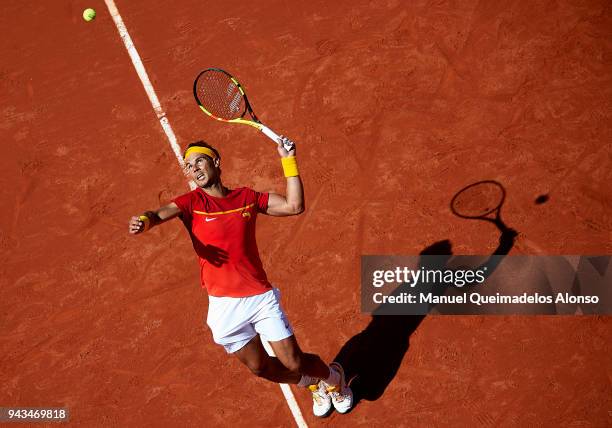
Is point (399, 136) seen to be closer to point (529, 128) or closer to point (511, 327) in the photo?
point (529, 128)

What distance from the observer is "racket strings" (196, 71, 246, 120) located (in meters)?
6.65

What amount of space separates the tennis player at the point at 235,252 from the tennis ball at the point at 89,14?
5041 mm

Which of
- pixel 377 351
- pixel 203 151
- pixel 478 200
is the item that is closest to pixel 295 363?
pixel 377 351

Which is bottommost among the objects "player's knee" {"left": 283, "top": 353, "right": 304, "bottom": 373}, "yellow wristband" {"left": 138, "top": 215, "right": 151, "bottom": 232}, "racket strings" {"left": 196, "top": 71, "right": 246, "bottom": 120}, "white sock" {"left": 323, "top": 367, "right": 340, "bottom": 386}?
"white sock" {"left": 323, "top": 367, "right": 340, "bottom": 386}

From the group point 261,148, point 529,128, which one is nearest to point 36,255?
point 261,148

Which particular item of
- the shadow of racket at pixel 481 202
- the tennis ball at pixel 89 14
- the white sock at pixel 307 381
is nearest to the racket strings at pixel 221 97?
the white sock at pixel 307 381

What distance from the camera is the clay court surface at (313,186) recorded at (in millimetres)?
6840

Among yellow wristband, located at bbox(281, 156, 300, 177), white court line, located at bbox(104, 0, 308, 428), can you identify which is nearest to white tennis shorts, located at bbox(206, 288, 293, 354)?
yellow wristband, located at bbox(281, 156, 300, 177)

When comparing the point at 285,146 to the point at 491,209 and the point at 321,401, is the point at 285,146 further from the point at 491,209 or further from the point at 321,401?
the point at 491,209

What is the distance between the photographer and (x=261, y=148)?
328 inches

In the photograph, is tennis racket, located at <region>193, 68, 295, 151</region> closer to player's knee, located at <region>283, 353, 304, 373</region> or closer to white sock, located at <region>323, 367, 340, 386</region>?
player's knee, located at <region>283, 353, 304, 373</region>

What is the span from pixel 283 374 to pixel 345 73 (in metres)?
4.47

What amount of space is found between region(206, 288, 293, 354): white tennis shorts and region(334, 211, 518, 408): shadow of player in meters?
1.54

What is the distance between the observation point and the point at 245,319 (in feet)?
18.4
